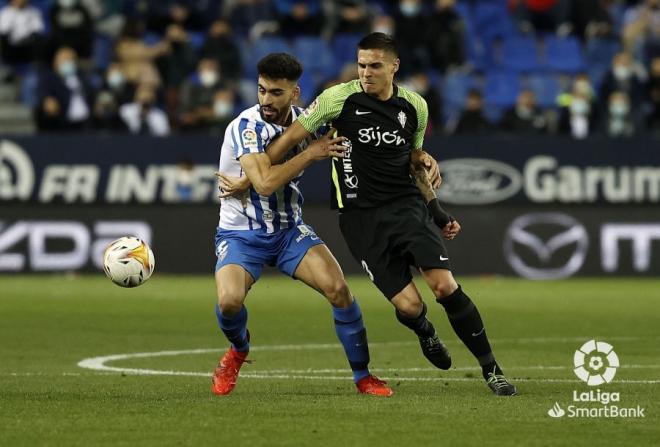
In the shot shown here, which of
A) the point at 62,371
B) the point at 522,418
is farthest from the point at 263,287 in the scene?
the point at 522,418

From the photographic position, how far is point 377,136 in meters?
9.50

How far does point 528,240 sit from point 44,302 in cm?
741

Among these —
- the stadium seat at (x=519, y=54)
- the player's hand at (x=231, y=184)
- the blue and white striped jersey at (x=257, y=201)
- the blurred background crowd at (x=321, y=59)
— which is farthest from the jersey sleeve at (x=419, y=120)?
the stadium seat at (x=519, y=54)

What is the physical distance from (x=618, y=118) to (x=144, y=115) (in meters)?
7.35

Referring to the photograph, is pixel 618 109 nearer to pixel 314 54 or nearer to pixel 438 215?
pixel 314 54

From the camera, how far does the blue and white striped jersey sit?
9594mm

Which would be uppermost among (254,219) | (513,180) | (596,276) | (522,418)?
(254,219)

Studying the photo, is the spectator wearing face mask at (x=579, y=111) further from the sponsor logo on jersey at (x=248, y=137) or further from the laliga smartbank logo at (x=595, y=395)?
the sponsor logo on jersey at (x=248, y=137)

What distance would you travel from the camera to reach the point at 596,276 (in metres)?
21.6

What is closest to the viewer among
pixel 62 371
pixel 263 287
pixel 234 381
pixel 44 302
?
pixel 234 381

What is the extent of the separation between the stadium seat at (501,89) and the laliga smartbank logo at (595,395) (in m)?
13.1

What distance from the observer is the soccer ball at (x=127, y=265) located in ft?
32.0

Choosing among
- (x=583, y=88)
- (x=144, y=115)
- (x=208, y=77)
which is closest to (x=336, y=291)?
(x=144, y=115)

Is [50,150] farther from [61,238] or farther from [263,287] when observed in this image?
[263,287]
